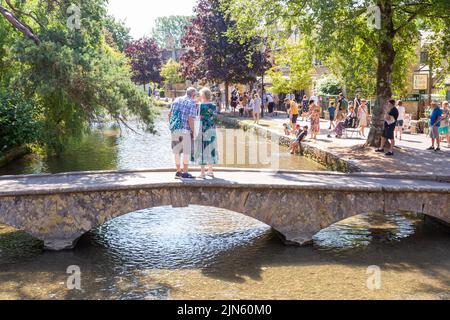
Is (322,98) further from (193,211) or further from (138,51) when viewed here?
(138,51)

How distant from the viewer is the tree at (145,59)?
242ft

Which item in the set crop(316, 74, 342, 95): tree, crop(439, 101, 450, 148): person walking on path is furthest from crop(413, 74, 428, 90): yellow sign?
crop(439, 101, 450, 148): person walking on path

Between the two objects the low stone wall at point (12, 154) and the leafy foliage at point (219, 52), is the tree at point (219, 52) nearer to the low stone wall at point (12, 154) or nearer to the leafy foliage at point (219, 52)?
the leafy foliage at point (219, 52)

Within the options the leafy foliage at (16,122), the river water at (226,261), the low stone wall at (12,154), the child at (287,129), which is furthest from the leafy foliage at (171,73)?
the river water at (226,261)

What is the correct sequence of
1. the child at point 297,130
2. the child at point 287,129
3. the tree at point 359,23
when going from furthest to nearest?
the child at point 287,129, the child at point 297,130, the tree at point 359,23

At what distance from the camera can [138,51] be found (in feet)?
243

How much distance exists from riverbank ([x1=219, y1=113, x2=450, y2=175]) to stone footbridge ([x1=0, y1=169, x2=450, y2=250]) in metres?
3.27

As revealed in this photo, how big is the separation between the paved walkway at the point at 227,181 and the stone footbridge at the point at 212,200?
0.02 m

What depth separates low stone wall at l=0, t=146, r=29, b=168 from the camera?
1761 cm

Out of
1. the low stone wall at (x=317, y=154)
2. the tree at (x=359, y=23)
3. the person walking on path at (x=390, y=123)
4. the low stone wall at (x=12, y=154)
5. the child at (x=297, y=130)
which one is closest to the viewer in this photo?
the low stone wall at (x=317, y=154)

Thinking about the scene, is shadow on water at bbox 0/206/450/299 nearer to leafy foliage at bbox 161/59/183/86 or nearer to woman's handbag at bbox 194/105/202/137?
woman's handbag at bbox 194/105/202/137
